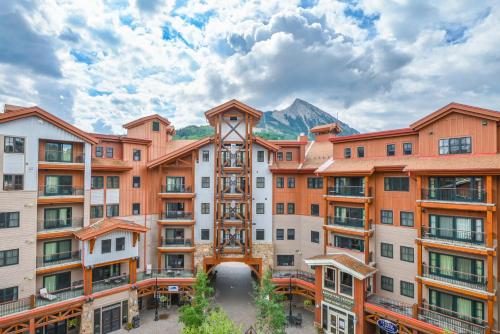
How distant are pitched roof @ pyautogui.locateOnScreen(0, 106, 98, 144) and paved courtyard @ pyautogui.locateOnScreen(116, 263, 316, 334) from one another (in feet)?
58.3

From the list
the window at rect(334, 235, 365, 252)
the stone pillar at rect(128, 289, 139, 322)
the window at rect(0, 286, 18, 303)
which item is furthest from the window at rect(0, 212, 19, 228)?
the window at rect(334, 235, 365, 252)

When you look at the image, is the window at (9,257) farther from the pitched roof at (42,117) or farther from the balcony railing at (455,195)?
the balcony railing at (455,195)

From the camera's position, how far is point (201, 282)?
890 inches

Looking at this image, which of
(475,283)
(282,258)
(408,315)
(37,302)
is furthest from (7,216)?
(475,283)

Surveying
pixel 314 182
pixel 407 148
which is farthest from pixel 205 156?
pixel 407 148

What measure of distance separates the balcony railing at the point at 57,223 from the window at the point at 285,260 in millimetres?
20157

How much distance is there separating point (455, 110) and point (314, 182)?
→ 1390 centimetres

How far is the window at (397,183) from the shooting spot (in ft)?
73.0

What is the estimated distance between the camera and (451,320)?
18.5 metres

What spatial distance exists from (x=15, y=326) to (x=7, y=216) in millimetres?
7977

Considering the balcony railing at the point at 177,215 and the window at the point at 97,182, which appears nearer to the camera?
the window at the point at 97,182

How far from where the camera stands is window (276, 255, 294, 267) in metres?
29.3

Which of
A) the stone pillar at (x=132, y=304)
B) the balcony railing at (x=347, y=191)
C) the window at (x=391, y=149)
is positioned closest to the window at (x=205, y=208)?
the stone pillar at (x=132, y=304)

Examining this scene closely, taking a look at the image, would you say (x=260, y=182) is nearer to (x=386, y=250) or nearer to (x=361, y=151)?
(x=361, y=151)
